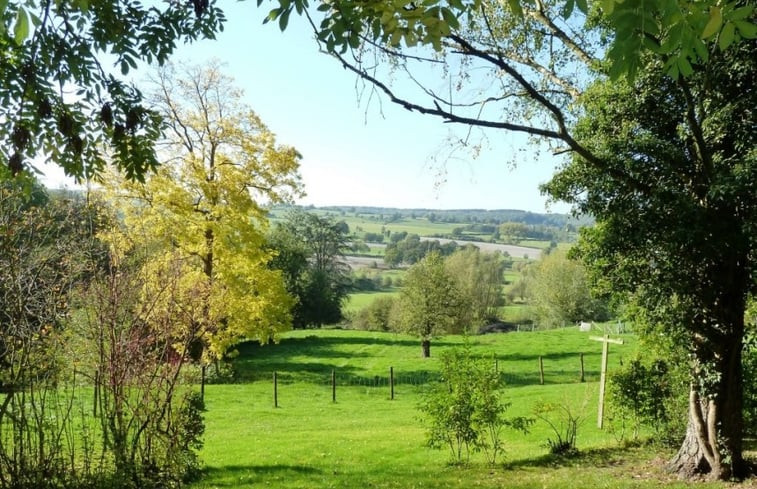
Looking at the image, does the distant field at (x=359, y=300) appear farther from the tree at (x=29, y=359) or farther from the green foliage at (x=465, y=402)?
the tree at (x=29, y=359)

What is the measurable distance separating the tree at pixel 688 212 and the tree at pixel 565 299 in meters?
41.0

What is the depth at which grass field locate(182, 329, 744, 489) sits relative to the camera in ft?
27.5

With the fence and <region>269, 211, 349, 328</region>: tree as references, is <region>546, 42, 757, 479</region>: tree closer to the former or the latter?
the fence

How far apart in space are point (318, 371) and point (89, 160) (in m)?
22.7

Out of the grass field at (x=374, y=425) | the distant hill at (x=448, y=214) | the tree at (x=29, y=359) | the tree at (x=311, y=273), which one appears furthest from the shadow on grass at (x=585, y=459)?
the distant hill at (x=448, y=214)

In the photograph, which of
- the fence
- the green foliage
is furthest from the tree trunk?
the green foliage

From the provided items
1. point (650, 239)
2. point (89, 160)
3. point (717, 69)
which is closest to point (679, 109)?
point (717, 69)

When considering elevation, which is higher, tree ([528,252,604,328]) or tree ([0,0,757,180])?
tree ([0,0,757,180])

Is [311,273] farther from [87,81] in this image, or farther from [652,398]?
[87,81]

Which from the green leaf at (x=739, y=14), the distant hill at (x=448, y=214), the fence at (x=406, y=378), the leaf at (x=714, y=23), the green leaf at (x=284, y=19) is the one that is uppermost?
the distant hill at (x=448, y=214)

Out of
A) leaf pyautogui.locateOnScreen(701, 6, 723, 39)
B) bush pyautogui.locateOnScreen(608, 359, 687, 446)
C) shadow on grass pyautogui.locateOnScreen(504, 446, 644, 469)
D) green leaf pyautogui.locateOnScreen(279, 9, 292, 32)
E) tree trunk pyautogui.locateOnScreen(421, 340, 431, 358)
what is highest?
green leaf pyautogui.locateOnScreen(279, 9, 292, 32)

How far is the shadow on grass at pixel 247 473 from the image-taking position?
315 inches

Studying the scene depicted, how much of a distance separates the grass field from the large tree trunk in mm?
542

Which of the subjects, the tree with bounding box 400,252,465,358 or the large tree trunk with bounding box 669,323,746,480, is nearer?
the large tree trunk with bounding box 669,323,746,480
